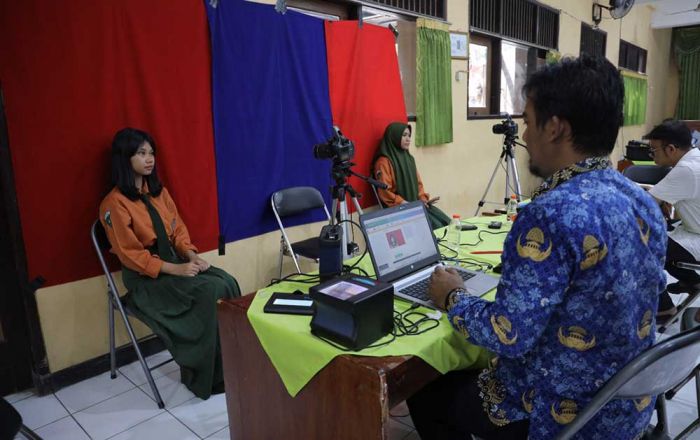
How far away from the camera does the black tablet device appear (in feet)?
4.48

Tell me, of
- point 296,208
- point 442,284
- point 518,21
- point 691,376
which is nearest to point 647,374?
point 442,284

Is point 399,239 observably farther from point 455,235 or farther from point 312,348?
point 455,235

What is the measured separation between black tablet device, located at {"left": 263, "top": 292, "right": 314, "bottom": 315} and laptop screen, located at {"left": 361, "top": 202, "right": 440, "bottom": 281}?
26 centimetres

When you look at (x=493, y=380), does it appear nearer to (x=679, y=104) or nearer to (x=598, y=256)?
(x=598, y=256)

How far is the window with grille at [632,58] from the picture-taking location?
8477mm

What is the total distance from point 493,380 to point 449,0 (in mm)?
3838

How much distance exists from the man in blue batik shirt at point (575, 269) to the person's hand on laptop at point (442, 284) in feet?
0.53

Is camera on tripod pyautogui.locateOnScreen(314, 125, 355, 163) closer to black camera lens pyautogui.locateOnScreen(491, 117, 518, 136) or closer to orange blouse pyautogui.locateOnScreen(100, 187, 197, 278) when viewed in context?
orange blouse pyautogui.locateOnScreen(100, 187, 197, 278)

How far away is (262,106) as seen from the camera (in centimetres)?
288

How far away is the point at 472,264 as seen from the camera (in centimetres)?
183

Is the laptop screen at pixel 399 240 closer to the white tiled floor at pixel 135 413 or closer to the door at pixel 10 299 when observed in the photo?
the white tiled floor at pixel 135 413

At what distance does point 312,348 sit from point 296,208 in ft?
6.17

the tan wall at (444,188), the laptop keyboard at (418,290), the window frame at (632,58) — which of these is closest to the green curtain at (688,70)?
the tan wall at (444,188)

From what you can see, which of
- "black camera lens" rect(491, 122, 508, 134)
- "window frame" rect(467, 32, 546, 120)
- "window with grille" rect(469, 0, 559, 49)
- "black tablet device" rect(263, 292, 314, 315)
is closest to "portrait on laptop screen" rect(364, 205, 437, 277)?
"black tablet device" rect(263, 292, 314, 315)
